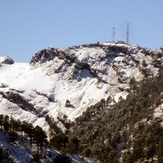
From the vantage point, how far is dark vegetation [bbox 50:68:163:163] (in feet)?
392

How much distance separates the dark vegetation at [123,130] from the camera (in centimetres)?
11937

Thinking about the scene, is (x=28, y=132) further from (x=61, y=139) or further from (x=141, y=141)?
(x=141, y=141)

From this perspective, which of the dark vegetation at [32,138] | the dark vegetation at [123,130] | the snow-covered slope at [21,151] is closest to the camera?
the snow-covered slope at [21,151]

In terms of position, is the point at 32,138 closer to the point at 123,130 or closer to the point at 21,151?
the point at 21,151

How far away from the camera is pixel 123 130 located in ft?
489

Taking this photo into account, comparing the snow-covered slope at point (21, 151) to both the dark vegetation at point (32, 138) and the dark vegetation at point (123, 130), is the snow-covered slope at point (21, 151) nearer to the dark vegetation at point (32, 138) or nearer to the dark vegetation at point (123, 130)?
the dark vegetation at point (32, 138)

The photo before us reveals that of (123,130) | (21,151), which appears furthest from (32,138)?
(123,130)

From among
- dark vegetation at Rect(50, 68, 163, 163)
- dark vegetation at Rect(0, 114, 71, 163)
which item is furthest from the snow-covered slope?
dark vegetation at Rect(50, 68, 163, 163)

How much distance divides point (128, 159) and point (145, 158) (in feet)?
24.0

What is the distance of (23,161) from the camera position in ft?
263

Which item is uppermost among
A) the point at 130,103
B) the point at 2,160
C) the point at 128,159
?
the point at 130,103

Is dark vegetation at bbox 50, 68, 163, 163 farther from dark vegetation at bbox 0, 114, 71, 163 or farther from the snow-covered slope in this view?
dark vegetation at bbox 0, 114, 71, 163

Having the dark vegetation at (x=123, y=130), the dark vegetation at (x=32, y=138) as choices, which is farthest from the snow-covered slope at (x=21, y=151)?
the dark vegetation at (x=123, y=130)

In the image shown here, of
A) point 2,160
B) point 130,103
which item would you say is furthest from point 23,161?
point 130,103
